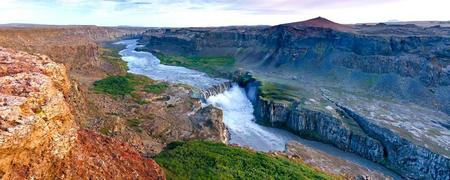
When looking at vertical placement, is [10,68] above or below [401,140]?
above

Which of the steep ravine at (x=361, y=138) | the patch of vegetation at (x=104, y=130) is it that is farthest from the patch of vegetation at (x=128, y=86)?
the steep ravine at (x=361, y=138)

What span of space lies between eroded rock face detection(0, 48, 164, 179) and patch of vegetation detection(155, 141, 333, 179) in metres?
4.61

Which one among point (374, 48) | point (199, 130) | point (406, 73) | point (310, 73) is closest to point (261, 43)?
point (310, 73)

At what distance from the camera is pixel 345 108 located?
45.3 m

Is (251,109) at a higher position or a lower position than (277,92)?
lower

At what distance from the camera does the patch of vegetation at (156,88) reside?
2137 inches

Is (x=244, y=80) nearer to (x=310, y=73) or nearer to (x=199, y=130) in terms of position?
(x=310, y=73)

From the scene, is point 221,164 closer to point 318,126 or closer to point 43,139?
point 43,139

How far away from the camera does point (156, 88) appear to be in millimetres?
55969

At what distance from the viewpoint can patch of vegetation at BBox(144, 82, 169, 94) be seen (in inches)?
2137

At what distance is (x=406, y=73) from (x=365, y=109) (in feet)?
44.6

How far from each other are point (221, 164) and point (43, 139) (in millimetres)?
13599

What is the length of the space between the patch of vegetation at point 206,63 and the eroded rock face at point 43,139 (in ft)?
188

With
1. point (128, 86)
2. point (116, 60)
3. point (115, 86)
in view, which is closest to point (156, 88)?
point (128, 86)
